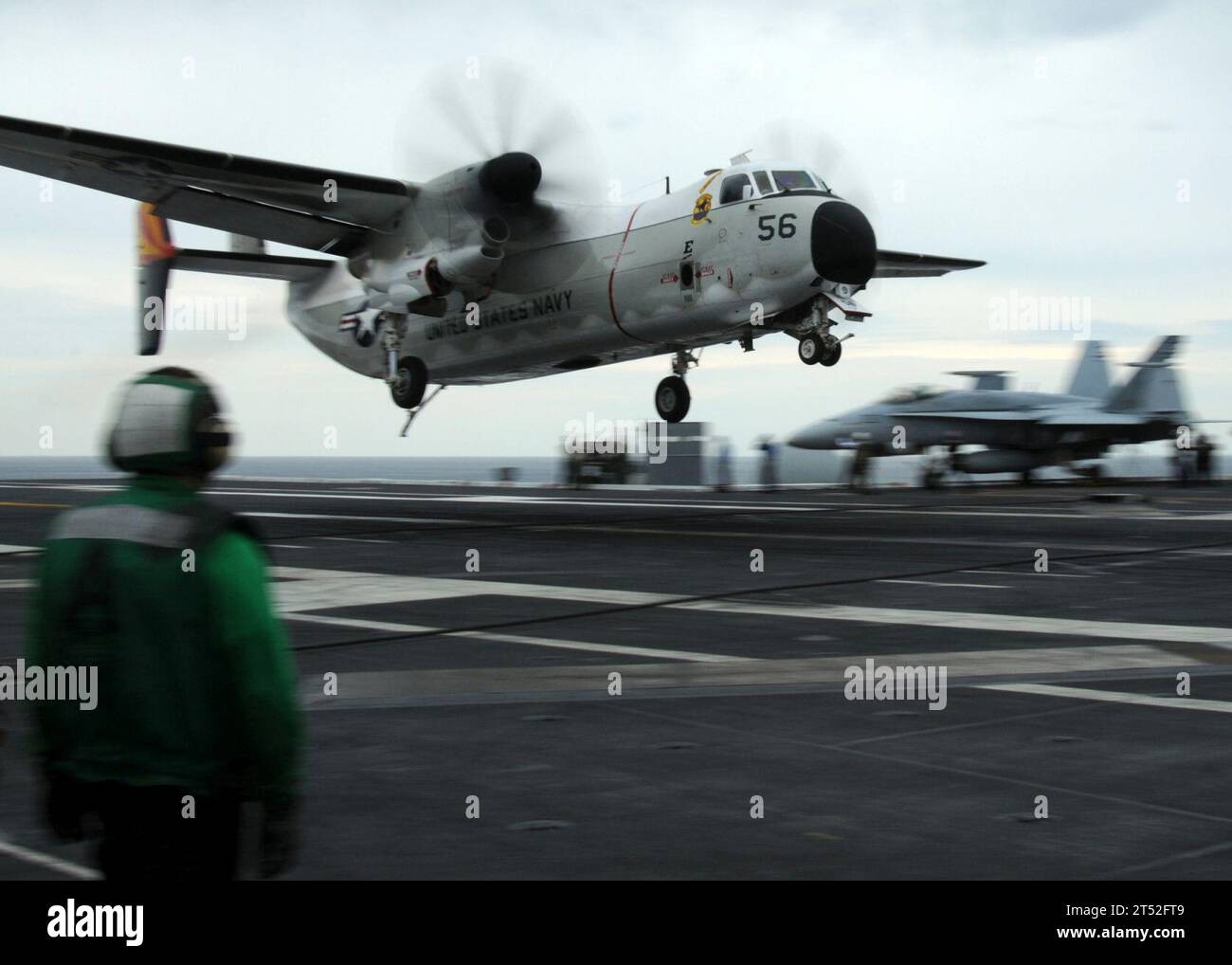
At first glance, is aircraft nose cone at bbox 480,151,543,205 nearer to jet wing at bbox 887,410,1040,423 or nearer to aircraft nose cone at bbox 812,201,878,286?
aircraft nose cone at bbox 812,201,878,286

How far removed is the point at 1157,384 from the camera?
48.7 meters

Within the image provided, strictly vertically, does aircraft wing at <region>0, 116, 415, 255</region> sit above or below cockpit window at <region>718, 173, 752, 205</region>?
above

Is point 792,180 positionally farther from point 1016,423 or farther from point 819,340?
point 1016,423

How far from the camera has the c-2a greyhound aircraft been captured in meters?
25.2

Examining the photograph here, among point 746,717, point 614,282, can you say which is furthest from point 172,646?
point 614,282

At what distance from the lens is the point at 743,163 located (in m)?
26.2

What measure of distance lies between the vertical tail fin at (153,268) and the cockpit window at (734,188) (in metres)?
14.2

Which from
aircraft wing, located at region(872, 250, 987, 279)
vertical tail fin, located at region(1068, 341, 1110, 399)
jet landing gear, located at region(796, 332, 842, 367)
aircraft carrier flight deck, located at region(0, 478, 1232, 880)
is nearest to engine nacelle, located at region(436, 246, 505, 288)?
jet landing gear, located at region(796, 332, 842, 367)

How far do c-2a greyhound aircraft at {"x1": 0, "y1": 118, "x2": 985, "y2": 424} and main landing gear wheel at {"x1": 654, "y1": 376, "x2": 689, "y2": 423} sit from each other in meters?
0.03

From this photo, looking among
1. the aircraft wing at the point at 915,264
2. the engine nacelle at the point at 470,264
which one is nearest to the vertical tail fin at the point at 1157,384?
the aircraft wing at the point at 915,264

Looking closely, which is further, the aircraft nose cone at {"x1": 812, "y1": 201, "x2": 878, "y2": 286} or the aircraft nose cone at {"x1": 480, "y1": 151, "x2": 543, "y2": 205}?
the aircraft nose cone at {"x1": 480, "y1": 151, "x2": 543, "y2": 205}
